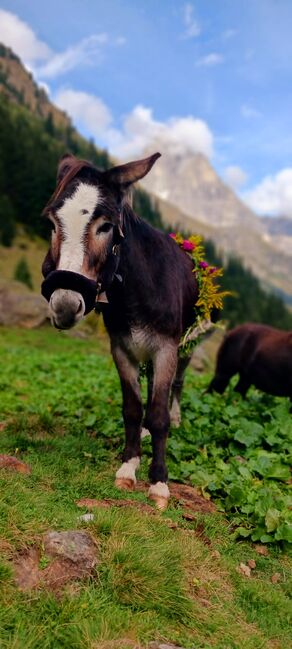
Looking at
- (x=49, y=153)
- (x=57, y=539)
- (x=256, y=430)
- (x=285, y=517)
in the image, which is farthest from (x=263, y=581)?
(x=49, y=153)

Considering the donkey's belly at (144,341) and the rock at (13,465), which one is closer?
the rock at (13,465)

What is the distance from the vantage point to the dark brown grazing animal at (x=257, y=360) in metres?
10.9

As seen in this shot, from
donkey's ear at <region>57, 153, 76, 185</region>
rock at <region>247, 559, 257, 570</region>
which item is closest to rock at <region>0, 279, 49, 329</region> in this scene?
donkey's ear at <region>57, 153, 76, 185</region>

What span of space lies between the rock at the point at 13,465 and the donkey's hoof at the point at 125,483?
1003 mm

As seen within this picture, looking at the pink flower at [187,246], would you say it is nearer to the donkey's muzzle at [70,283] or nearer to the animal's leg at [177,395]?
the animal's leg at [177,395]

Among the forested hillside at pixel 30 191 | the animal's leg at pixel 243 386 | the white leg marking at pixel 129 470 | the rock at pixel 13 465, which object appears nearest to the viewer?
the rock at pixel 13 465

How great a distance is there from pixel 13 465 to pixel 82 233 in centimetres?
260

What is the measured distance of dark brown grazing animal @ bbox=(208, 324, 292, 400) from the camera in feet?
35.7

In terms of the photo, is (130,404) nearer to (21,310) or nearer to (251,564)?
(251,564)

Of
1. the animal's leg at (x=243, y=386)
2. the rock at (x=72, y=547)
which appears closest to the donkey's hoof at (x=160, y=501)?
the rock at (x=72, y=547)

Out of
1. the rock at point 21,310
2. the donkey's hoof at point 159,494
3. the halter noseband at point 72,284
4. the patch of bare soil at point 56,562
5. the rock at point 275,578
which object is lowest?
the rock at point 21,310

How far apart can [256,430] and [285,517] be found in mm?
2792

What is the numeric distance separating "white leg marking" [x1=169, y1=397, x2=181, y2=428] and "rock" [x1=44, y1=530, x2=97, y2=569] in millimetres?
4864

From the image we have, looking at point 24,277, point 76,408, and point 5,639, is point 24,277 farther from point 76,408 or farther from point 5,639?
point 5,639
